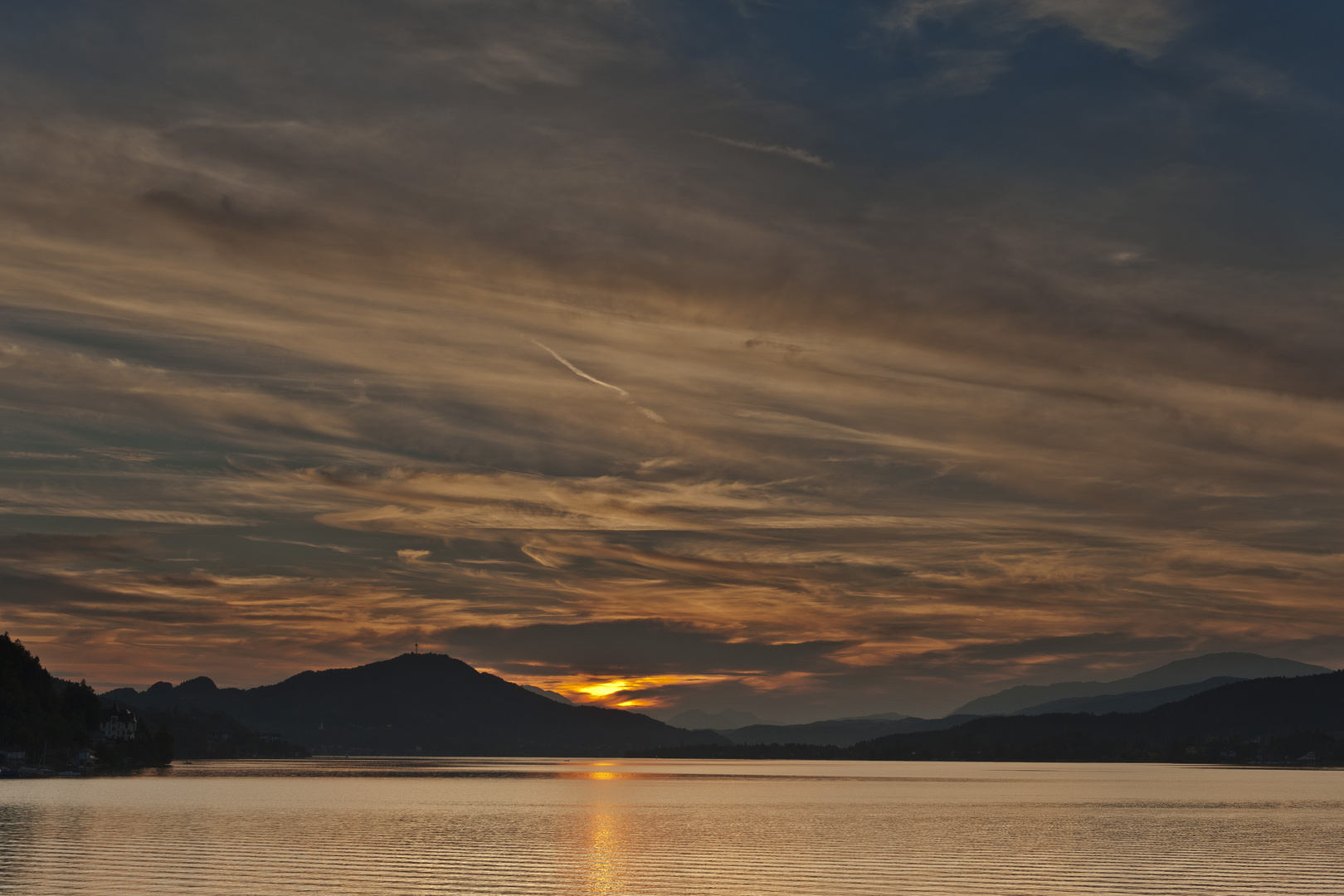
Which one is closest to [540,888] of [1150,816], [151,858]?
[151,858]

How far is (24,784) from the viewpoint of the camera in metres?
181

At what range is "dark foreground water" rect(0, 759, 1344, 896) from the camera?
65750mm

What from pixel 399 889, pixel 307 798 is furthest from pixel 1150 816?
pixel 307 798

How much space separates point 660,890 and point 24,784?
15658 cm

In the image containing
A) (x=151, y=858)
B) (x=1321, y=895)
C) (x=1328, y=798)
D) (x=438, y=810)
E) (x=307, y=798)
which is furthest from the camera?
(x=1328, y=798)

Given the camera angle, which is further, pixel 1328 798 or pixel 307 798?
pixel 1328 798

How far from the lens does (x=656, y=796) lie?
18450 centimetres

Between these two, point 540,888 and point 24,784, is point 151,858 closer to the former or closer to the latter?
point 540,888

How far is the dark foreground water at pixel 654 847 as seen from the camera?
6575 centimetres

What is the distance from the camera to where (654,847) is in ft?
295

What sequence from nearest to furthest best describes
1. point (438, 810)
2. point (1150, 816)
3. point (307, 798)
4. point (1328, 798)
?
point (1150, 816), point (438, 810), point (307, 798), point (1328, 798)

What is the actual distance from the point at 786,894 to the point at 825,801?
108 meters

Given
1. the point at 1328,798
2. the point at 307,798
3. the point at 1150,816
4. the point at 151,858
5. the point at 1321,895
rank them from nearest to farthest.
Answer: the point at 1321,895
the point at 151,858
the point at 1150,816
the point at 307,798
the point at 1328,798

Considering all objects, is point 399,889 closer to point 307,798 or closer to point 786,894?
point 786,894
